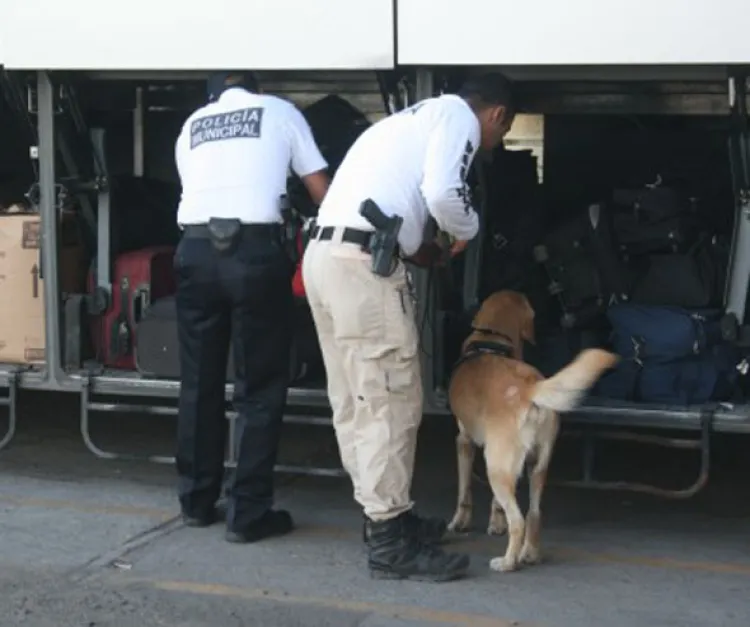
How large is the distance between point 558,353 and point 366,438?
141cm

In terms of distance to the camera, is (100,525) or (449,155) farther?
(100,525)

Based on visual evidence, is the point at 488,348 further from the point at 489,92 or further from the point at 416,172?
the point at 489,92

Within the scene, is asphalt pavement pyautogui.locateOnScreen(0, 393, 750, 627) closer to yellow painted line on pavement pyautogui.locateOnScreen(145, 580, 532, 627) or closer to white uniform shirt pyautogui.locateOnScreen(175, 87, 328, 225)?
yellow painted line on pavement pyautogui.locateOnScreen(145, 580, 532, 627)

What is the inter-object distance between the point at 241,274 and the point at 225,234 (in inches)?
6.5

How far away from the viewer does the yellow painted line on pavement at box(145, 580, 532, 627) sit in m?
4.48

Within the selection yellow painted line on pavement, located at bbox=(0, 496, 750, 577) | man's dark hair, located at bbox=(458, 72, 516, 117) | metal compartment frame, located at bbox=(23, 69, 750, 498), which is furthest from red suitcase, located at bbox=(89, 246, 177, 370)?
man's dark hair, located at bbox=(458, 72, 516, 117)

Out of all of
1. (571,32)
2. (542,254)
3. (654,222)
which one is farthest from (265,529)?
(571,32)

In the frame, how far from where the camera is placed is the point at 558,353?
5883 millimetres

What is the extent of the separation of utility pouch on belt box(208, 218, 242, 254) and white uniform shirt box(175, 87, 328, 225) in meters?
0.04

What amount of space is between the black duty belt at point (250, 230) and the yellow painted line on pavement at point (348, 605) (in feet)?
4.37

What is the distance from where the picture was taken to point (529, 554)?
16.3ft

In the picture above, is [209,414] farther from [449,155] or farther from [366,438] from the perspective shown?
[449,155]

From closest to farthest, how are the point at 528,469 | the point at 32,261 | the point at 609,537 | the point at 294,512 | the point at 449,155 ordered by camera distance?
the point at 449,155, the point at 528,469, the point at 609,537, the point at 294,512, the point at 32,261

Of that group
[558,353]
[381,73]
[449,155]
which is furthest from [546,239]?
[449,155]
